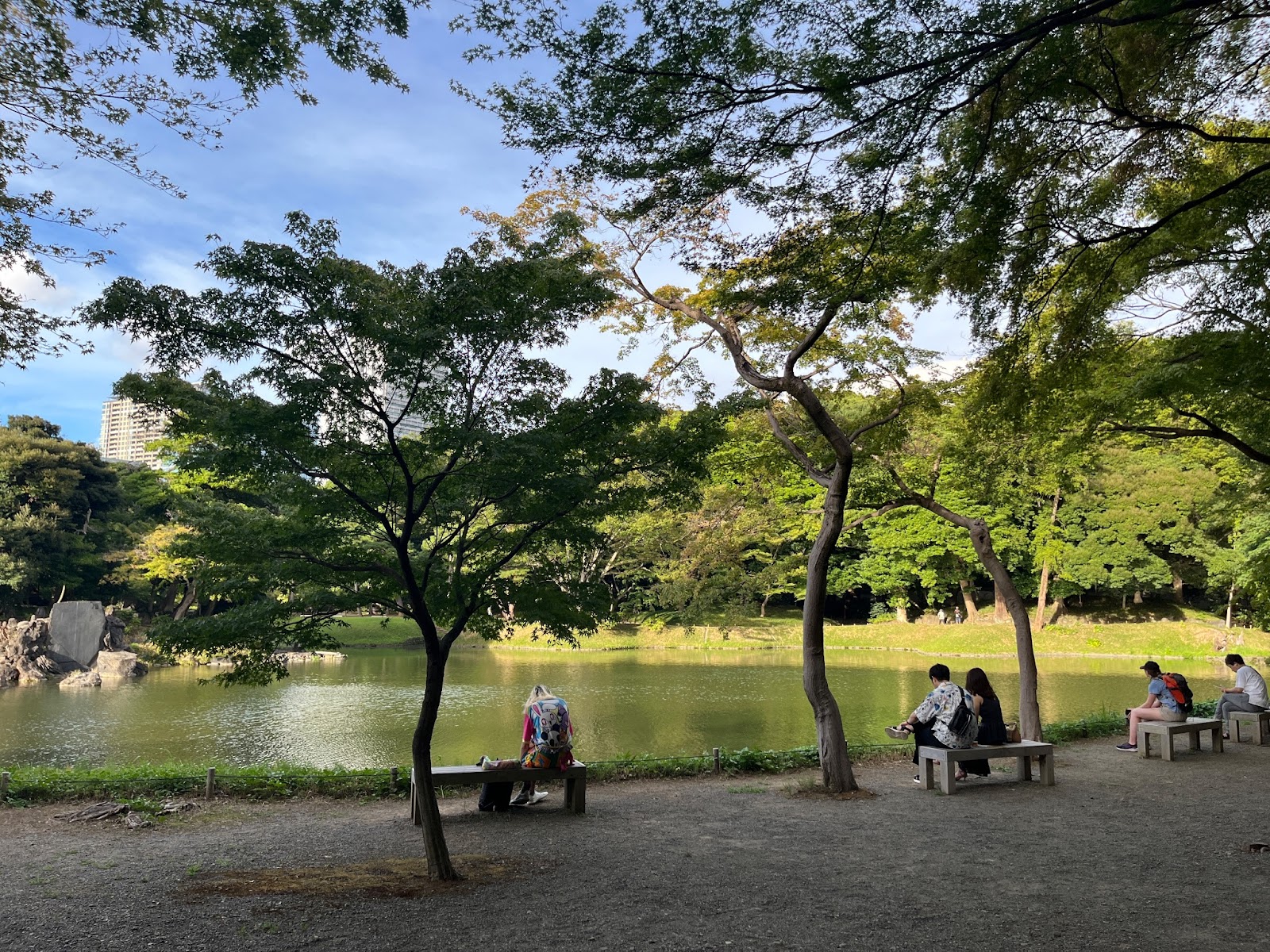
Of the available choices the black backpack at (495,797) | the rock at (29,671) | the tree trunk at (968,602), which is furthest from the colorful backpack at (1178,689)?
the rock at (29,671)

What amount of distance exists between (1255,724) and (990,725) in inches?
175

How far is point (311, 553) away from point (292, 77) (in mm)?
2653

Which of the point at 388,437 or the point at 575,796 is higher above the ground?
the point at 388,437

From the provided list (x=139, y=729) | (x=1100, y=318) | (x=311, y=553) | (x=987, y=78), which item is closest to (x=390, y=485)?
(x=311, y=553)

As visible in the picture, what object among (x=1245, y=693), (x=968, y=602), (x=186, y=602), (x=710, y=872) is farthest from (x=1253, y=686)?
(x=186, y=602)

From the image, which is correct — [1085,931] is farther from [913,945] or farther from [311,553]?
[311,553]

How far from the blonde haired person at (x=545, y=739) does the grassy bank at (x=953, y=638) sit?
1552 centimetres

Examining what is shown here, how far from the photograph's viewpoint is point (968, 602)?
102ft

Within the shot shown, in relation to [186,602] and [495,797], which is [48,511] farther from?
[495,797]

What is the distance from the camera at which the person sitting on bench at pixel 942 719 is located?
277 inches

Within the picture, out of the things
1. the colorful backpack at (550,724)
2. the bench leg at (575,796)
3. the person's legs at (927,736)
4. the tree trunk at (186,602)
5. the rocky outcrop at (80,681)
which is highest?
the tree trunk at (186,602)

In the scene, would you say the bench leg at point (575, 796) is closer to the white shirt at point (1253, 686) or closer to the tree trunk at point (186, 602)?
the white shirt at point (1253, 686)

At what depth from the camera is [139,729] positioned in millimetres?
13750

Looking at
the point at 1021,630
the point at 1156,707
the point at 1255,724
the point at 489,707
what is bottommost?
the point at 489,707
